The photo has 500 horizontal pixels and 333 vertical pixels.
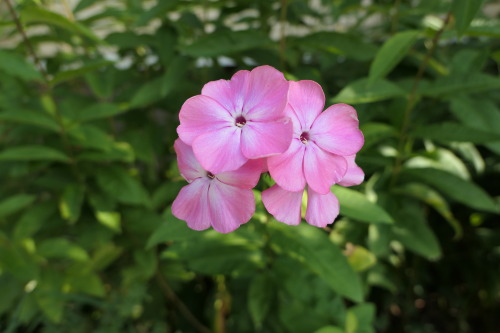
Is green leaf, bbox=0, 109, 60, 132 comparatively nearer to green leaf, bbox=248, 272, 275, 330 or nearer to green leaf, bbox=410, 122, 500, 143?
green leaf, bbox=248, 272, 275, 330

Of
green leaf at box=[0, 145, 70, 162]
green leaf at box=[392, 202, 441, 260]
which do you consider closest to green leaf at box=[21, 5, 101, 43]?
green leaf at box=[0, 145, 70, 162]

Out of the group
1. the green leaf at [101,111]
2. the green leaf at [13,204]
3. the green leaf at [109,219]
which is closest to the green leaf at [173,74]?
the green leaf at [101,111]

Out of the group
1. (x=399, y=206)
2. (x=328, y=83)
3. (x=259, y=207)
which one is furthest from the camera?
(x=328, y=83)

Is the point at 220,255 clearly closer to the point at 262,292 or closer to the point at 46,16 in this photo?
the point at 262,292

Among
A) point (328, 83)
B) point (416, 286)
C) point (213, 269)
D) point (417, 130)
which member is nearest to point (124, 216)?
point (213, 269)

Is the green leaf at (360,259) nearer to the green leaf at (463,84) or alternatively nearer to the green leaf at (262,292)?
the green leaf at (262,292)

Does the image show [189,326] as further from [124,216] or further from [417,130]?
[417,130]
